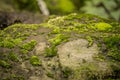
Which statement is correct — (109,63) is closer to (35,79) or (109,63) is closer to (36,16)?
(35,79)

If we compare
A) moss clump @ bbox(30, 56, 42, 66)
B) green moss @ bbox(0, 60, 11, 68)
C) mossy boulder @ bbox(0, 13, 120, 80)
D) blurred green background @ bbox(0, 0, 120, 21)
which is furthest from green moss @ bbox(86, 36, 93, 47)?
blurred green background @ bbox(0, 0, 120, 21)

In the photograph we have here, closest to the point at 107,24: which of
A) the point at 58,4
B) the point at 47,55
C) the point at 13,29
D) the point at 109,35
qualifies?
the point at 109,35

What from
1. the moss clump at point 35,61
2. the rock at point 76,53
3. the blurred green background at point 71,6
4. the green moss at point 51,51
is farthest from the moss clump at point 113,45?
the blurred green background at point 71,6

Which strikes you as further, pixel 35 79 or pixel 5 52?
pixel 5 52

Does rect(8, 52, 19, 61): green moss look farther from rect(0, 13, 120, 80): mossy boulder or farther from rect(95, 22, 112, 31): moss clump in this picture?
rect(95, 22, 112, 31): moss clump

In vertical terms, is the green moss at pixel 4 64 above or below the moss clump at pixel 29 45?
below

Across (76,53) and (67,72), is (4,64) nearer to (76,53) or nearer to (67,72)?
(67,72)

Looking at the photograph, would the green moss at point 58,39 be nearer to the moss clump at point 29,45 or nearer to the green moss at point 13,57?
the moss clump at point 29,45
